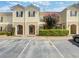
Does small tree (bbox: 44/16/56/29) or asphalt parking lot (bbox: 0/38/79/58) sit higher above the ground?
small tree (bbox: 44/16/56/29)

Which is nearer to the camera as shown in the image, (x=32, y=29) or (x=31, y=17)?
(x=31, y=17)

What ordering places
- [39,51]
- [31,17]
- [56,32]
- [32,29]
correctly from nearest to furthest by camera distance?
[39,51] < [56,32] < [31,17] < [32,29]

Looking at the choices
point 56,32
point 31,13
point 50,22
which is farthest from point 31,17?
point 56,32

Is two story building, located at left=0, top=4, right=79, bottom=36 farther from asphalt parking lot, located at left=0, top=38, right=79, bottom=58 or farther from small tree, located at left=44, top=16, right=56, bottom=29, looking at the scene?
asphalt parking lot, located at left=0, top=38, right=79, bottom=58

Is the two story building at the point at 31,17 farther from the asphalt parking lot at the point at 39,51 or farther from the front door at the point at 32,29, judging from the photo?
the asphalt parking lot at the point at 39,51

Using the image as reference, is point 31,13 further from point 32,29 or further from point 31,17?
point 32,29

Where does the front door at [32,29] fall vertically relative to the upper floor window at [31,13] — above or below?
below

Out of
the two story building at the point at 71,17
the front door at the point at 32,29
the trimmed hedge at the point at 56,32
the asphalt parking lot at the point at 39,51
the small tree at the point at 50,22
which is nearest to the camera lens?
the asphalt parking lot at the point at 39,51

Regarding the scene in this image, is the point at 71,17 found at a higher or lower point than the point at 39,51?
higher

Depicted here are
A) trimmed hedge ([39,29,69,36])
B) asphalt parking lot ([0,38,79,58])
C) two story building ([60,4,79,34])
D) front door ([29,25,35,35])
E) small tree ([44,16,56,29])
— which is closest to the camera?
asphalt parking lot ([0,38,79,58])

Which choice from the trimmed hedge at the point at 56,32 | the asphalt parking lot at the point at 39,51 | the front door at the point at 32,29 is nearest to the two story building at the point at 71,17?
the trimmed hedge at the point at 56,32

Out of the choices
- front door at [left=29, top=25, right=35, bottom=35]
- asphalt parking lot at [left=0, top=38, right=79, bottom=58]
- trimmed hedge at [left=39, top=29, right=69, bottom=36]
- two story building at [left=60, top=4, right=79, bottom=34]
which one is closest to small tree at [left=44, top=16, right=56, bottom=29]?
two story building at [left=60, top=4, right=79, bottom=34]

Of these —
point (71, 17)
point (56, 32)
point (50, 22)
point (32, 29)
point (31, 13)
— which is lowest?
point (56, 32)

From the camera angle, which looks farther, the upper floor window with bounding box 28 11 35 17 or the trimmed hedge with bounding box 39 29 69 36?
the upper floor window with bounding box 28 11 35 17
